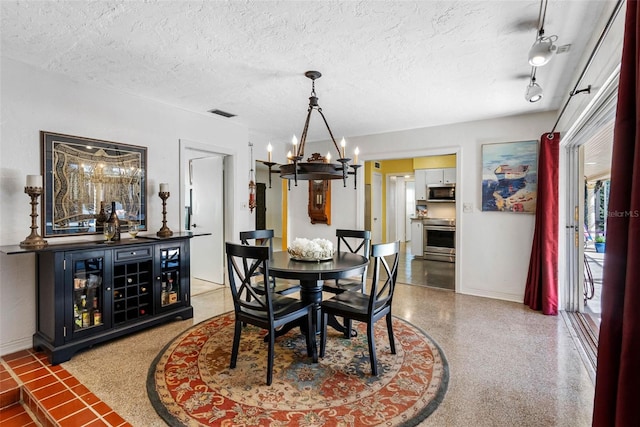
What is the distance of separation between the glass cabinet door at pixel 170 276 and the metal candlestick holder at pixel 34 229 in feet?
3.19

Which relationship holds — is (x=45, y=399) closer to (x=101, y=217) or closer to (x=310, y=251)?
(x=101, y=217)

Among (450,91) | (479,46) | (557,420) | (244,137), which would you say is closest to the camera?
(557,420)

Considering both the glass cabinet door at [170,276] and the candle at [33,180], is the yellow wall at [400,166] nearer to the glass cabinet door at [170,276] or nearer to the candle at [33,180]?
the glass cabinet door at [170,276]

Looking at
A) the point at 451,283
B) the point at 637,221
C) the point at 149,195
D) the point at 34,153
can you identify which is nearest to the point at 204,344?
the point at 149,195

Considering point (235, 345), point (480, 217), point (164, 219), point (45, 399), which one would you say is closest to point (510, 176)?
point (480, 217)

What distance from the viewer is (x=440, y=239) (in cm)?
722

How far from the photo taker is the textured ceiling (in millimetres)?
1997

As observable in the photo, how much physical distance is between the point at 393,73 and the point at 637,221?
2361 millimetres

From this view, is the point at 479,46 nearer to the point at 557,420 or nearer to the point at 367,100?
the point at 367,100

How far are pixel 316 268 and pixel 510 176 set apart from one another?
3.13 m

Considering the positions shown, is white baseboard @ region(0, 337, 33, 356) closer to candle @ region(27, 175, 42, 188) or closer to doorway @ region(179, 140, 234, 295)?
candle @ region(27, 175, 42, 188)

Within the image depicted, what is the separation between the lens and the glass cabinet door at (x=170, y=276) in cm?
333

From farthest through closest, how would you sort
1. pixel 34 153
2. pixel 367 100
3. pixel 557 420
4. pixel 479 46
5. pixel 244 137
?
1. pixel 244 137
2. pixel 367 100
3. pixel 34 153
4. pixel 479 46
5. pixel 557 420

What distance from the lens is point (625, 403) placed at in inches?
37.4
